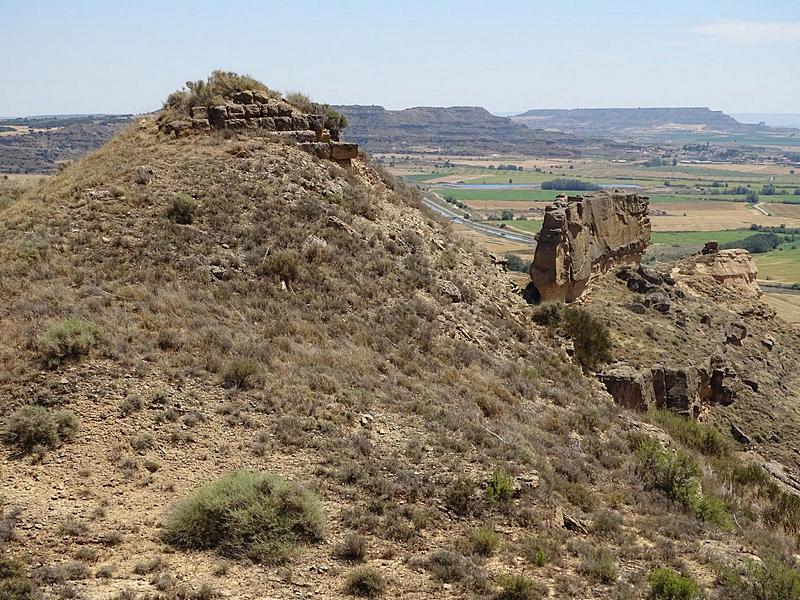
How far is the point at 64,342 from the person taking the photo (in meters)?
11.4

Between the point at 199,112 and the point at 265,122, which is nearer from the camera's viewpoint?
the point at 199,112

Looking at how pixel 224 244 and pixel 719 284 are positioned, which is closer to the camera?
pixel 224 244

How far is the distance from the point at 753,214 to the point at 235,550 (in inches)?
5837

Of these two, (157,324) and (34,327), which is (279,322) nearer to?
(157,324)

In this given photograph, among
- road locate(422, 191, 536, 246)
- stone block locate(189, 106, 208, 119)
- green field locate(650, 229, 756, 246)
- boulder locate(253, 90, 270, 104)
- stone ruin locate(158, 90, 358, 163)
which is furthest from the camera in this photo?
green field locate(650, 229, 756, 246)

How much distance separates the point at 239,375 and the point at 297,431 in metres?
1.76

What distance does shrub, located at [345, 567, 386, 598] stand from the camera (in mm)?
7867

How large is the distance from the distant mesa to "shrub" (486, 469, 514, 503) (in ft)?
49.0

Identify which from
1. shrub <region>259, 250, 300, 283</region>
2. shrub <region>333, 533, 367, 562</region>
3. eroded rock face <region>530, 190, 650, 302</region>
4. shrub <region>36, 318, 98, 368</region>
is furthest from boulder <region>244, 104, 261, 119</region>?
shrub <region>333, 533, 367, 562</region>

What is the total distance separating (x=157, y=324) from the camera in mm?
12805

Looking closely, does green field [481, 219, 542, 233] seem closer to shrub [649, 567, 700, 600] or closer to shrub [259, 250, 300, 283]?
shrub [259, 250, 300, 283]

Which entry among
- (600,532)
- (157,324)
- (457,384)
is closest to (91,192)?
(157,324)

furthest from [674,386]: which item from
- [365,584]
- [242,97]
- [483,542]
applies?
[242,97]

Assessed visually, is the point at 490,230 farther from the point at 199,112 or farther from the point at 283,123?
the point at 199,112
